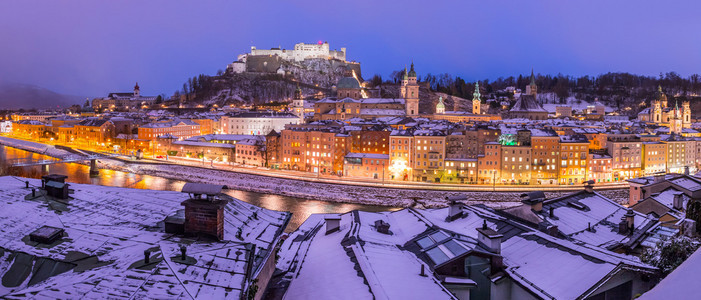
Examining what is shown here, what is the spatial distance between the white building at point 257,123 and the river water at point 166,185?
17964 mm

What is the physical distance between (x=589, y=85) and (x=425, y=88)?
125ft

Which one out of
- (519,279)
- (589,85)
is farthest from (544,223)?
(589,85)

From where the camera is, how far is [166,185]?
25.8 m

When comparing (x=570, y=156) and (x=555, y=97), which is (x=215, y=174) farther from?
(x=555, y=97)

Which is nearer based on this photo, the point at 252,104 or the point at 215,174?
the point at 215,174

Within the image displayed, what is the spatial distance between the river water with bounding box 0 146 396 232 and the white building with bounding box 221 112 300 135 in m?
18.0

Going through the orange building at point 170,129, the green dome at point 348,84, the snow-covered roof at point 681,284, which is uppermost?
the green dome at point 348,84

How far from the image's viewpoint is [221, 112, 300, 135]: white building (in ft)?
158

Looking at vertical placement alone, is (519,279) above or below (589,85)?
below

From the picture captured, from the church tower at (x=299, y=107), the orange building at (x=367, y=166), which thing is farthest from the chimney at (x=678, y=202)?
the church tower at (x=299, y=107)

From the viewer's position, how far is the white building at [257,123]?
48006 mm

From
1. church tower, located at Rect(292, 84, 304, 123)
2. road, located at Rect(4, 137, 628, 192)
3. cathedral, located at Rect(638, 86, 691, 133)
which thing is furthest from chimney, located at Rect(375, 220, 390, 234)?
cathedral, located at Rect(638, 86, 691, 133)

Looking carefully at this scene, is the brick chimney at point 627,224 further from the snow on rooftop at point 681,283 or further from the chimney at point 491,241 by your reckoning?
the snow on rooftop at point 681,283

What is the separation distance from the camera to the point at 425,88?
64.1 meters
